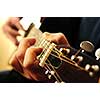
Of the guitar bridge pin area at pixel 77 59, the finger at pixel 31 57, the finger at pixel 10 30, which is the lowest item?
the guitar bridge pin area at pixel 77 59

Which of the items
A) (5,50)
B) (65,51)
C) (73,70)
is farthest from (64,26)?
(5,50)

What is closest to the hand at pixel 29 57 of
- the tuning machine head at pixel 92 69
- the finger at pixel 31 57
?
the finger at pixel 31 57

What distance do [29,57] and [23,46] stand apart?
0.27 ft

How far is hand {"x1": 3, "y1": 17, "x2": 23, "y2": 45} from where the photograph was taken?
6.04 feet

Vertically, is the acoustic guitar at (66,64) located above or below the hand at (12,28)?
below

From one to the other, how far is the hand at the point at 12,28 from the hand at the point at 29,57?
2.5 inches

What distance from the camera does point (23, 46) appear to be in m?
1.84

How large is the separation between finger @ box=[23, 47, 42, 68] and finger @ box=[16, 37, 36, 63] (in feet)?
0.08

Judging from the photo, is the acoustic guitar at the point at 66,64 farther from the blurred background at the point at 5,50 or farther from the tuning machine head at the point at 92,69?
the blurred background at the point at 5,50

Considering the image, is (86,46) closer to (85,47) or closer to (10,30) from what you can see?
(85,47)

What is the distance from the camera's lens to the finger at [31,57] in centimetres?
183
